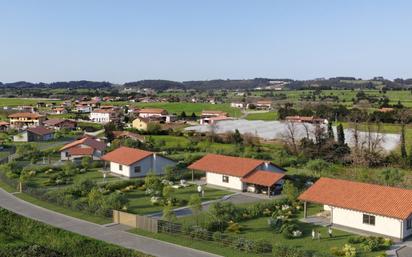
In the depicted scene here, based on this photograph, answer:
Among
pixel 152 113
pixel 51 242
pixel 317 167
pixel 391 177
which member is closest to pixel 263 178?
pixel 317 167

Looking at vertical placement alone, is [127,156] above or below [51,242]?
above

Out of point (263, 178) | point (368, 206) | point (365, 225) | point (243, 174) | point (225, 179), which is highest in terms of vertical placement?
point (368, 206)

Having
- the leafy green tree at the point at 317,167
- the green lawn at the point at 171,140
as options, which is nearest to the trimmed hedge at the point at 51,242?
the leafy green tree at the point at 317,167

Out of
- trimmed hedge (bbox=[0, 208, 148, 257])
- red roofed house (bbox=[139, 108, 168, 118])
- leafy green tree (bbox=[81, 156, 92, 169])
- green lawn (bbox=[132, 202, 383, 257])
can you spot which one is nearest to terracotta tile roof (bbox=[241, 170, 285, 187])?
green lawn (bbox=[132, 202, 383, 257])

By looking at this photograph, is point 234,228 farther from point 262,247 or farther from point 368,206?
point 368,206

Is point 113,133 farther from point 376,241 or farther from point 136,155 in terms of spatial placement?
point 376,241

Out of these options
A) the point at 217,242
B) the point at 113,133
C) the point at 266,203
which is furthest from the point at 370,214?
the point at 113,133

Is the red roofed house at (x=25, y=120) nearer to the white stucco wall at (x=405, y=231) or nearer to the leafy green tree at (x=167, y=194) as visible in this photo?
the leafy green tree at (x=167, y=194)

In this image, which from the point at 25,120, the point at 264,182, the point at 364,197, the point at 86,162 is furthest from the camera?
the point at 25,120
